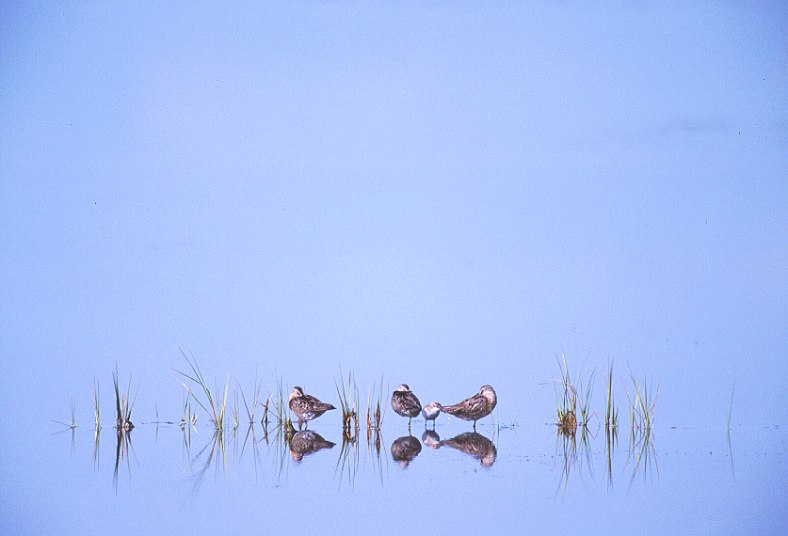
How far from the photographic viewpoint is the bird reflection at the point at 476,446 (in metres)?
10.5

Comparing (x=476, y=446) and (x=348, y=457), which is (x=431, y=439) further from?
(x=348, y=457)

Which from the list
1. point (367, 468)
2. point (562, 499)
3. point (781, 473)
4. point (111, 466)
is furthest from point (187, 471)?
point (781, 473)

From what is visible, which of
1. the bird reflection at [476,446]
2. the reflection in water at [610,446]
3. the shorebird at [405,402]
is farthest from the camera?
the shorebird at [405,402]

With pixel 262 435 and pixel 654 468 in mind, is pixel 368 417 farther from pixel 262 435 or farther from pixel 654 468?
pixel 654 468

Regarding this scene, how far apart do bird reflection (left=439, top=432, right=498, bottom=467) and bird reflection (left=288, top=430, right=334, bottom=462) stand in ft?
4.59

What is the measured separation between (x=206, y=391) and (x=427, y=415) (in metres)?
3.04

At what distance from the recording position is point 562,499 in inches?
326

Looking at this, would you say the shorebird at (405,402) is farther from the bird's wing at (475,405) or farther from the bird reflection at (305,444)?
the bird reflection at (305,444)

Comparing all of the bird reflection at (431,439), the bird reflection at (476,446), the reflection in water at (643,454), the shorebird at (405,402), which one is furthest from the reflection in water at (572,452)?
the shorebird at (405,402)

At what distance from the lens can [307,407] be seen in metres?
13.7

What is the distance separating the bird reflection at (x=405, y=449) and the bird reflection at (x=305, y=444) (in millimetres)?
788

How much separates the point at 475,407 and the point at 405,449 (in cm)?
278

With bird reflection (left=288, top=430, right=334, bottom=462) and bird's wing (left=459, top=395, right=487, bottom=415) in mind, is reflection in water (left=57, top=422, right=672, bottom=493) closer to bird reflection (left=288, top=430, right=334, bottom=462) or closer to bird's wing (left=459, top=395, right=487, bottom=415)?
bird reflection (left=288, top=430, right=334, bottom=462)

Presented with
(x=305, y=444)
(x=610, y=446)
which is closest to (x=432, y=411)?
(x=305, y=444)
